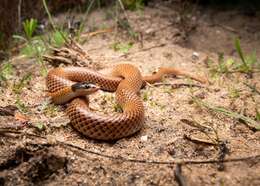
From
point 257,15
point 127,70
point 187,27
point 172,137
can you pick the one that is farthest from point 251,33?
point 172,137

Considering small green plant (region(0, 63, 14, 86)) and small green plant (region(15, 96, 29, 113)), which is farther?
small green plant (region(0, 63, 14, 86))

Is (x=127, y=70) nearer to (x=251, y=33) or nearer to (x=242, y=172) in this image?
(x=242, y=172)

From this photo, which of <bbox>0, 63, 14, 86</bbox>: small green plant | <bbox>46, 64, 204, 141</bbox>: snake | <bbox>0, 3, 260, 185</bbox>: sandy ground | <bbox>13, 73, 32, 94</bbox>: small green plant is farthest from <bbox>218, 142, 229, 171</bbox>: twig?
<bbox>0, 63, 14, 86</bbox>: small green plant

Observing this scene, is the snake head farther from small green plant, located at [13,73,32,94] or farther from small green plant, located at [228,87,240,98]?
small green plant, located at [228,87,240,98]

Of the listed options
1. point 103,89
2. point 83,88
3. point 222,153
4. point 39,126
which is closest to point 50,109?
point 83,88

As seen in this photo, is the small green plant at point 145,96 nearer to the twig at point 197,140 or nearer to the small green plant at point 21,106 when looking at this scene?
the twig at point 197,140
